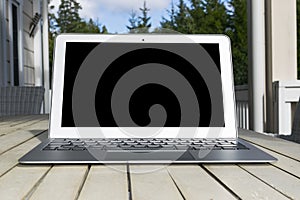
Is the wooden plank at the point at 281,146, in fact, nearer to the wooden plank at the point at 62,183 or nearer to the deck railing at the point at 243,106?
the wooden plank at the point at 62,183

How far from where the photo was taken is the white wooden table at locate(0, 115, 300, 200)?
62 cm

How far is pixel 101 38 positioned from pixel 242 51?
10046mm

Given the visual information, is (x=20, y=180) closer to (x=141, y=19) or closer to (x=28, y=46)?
(x=28, y=46)

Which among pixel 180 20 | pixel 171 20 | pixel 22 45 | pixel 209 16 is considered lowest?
pixel 22 45

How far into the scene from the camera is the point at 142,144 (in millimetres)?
941

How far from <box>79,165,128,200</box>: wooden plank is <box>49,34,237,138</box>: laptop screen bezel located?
0.79 ft

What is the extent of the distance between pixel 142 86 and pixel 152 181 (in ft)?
1.38

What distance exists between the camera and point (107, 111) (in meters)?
1.07

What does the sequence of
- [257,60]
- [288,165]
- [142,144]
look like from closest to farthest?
[288,165], [142,144], [257,60]

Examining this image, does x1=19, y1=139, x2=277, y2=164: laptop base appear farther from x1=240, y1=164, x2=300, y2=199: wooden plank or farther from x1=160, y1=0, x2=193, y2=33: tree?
x1=160, y1=0, x2=193, y2=33: tree

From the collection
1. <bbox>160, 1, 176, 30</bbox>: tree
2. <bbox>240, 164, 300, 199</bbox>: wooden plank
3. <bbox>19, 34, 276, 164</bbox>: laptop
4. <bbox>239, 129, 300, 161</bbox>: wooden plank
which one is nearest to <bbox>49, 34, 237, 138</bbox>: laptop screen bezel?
<bbox>19, 34, 276, 164</bbox>: laptop

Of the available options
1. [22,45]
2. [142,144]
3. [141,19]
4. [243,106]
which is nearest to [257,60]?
[243,106]

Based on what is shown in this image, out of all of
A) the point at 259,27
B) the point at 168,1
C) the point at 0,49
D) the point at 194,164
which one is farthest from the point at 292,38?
the point at 168,1

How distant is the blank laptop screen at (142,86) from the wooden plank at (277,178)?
0.86 feet
